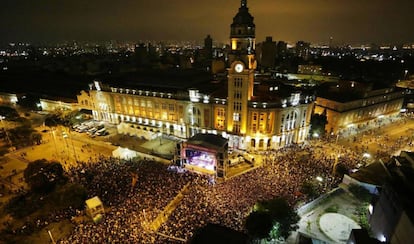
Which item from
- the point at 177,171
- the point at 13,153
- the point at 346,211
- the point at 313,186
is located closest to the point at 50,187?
the point at 177,171

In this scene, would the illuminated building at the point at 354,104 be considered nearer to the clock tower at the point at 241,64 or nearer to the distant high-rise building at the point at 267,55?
the clock tower at the point at 241,64

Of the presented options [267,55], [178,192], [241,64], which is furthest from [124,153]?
[267,55]

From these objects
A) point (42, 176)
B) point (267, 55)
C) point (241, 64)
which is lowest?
point (42, 176)

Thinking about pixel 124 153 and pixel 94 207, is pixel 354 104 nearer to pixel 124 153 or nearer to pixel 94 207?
pixel 124 153

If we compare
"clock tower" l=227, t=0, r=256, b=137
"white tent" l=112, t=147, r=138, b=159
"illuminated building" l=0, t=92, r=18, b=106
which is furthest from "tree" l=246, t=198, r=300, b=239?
"illuminated building" l=0, t=92, r=18, b=106

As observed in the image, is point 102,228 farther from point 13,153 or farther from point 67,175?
point 13,153

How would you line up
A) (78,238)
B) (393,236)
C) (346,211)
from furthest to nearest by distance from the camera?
(346,211)
(78,238)
(393,236)

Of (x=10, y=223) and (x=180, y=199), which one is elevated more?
(x=180, y=199)
